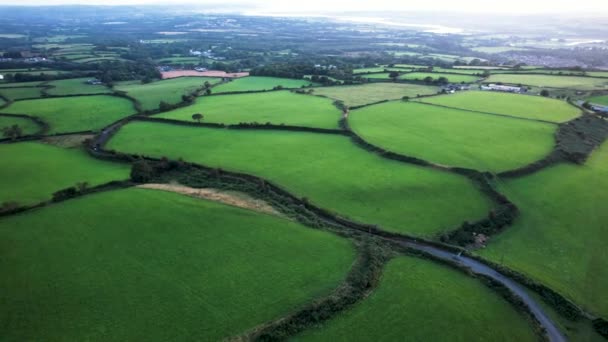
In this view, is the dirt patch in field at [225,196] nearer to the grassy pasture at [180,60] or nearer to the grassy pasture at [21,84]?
the grassy pasture at [21,84]

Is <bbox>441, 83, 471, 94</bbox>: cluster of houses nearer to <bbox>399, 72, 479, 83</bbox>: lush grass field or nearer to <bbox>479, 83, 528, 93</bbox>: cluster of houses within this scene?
<bbox>399, 72, 479, 83</bbox>: lush grass field

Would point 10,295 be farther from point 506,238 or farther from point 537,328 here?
point 506,238

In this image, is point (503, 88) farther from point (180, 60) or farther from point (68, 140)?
point (180, 60)

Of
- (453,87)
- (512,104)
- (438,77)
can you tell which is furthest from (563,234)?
(438,77)

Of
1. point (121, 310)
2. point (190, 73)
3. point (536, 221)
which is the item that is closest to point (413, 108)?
point (536, 221)

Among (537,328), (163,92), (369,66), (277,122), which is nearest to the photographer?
(537,328)

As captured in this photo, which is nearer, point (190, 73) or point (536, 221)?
point (536, 221)

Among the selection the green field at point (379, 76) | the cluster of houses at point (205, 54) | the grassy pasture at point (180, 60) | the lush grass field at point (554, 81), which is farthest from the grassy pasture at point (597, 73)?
the cluster of houses at point (205, 54)
